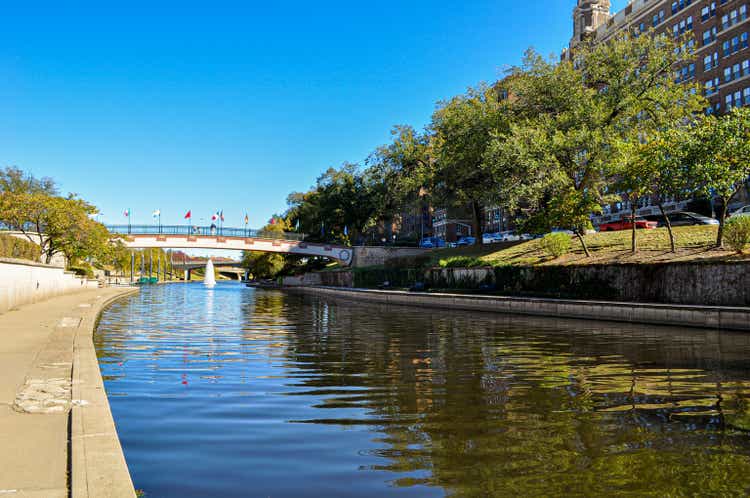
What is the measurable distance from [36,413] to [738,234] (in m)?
26.8

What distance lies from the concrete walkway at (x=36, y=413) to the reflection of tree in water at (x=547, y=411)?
2718 mm

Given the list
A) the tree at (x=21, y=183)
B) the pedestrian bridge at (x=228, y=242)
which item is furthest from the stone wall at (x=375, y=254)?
the tree at (x=21, y=183)

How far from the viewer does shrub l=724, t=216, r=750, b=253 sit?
2477cm

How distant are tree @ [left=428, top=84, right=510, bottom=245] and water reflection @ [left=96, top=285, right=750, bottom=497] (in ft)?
119

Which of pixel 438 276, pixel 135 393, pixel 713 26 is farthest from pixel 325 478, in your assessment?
pixel 713 26

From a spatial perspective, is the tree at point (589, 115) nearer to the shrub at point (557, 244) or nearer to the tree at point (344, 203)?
the shrub at point (557, 244)

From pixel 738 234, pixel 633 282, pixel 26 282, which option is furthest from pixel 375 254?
pixel 738 234

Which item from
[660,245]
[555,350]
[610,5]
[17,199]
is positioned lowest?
[555,350]

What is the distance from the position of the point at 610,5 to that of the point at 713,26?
4118 centimetres

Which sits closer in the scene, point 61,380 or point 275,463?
point 275,463

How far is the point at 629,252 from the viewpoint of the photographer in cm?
3225

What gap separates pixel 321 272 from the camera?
91250mm

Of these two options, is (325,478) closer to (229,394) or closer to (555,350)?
(229,394)

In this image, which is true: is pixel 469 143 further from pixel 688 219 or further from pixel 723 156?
pixel 723 156
